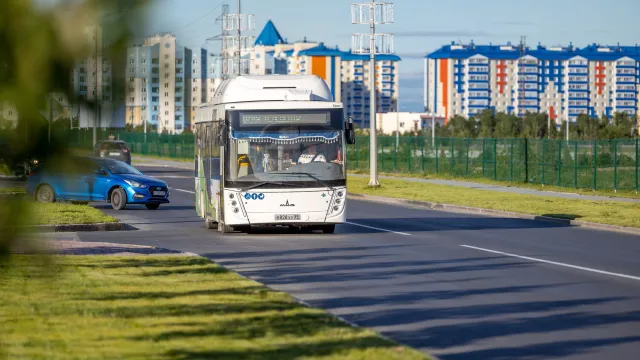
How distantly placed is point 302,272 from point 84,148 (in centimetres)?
1223

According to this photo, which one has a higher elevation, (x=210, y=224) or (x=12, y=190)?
(x=12, y=190)

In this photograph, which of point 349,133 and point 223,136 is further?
point 349,133

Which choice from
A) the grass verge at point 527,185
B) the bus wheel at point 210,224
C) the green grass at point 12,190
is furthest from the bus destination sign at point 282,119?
the green grass at point 12,190

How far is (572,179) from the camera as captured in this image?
4675 cm

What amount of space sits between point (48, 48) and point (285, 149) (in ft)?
63.4

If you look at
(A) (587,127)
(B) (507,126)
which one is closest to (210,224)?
(A) (587,127)

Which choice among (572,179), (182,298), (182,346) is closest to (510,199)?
(572,179)

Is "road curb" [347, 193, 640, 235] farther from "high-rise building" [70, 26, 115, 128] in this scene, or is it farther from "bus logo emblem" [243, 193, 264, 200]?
"high-rise building" [70, 26, 115, 128]

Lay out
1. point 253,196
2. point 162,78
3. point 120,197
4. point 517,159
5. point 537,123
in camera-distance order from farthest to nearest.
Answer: point 537,123
point 517,159
point 120,197
point 253,196
point 162,78

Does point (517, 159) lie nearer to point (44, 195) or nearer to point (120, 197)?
point (120, 197)

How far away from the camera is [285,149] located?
23.1 metres

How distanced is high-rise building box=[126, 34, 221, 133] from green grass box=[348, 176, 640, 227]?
77.5ft

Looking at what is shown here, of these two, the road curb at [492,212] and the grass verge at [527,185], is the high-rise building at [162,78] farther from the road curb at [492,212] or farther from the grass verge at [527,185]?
the grass verge at [527,185]

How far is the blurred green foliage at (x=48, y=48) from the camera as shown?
3785 millimetres
